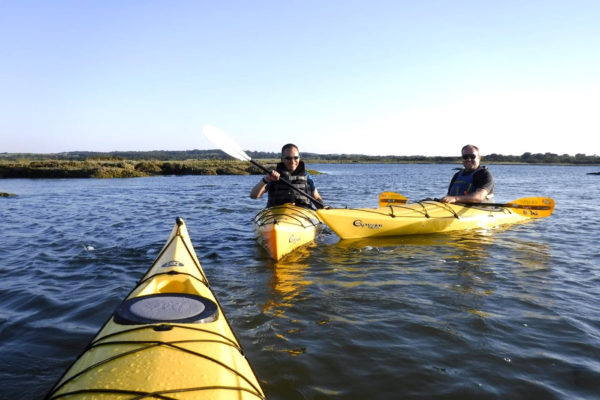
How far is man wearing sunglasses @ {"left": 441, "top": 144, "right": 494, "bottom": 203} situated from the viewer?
925cm

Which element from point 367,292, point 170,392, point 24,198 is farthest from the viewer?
point 24,198

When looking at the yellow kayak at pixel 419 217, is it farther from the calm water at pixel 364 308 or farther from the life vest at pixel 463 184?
the life vest at pixel 463 184

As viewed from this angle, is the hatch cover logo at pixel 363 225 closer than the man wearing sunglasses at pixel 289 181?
No

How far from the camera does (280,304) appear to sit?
4805 millimetres

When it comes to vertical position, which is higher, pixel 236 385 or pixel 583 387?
pixel 236 385

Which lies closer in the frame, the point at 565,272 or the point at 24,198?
the point at 565,272

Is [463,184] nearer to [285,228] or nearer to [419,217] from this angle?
[419,217]

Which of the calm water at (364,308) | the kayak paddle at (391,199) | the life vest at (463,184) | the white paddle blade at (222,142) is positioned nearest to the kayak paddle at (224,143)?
the white paddle blade at (222,142)

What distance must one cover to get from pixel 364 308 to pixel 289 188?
3.89 m

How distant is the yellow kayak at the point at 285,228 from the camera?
6.57m

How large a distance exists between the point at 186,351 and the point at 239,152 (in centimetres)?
599

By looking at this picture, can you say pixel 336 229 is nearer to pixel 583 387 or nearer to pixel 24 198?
pixel 583 387

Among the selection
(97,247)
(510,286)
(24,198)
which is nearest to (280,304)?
(510,286)

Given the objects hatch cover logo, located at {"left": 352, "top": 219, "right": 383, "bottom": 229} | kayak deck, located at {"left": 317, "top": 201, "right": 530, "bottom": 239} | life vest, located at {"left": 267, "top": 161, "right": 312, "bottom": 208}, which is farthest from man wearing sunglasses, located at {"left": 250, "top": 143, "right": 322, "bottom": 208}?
hatch cover logo, located at {"left": 352, "top": 219, "right": 383, "bottom": 229}
